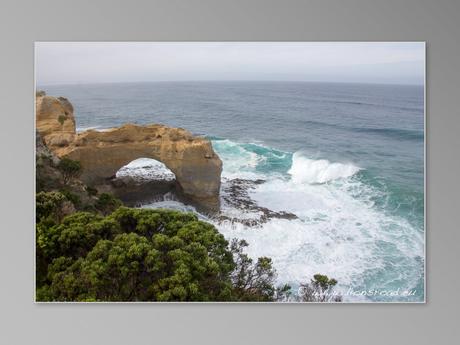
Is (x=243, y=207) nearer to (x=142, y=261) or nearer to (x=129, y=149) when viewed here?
(x=142, y=261)

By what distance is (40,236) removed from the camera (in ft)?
17.7

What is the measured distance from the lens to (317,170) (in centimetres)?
554

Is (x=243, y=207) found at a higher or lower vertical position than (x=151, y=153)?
lower

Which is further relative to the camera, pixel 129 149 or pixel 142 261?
pixel 129 149

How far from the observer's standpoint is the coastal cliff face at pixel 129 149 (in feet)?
17.9

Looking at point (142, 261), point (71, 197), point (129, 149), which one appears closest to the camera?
point (142, 261)

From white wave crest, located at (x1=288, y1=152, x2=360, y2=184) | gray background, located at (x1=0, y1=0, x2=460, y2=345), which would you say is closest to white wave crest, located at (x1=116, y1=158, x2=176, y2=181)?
gray background, located at (x1=0, y1=0, x2=460, y2=345)

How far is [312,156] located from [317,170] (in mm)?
160

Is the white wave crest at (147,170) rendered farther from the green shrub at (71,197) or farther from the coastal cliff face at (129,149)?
the green shrub at (71,197)

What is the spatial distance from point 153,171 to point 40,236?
1.35 meters
